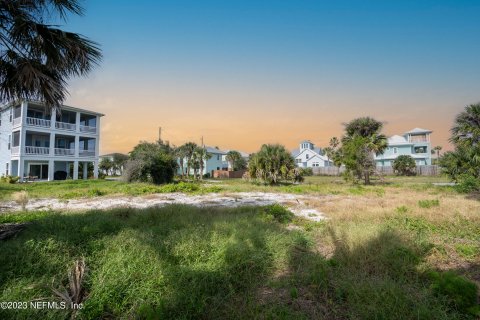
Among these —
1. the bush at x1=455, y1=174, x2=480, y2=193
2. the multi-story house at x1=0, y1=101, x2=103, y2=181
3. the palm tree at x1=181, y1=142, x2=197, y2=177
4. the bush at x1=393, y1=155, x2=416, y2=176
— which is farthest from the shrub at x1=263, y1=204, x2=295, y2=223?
the bush at x1=393, y1=155, x2=416, y2=176

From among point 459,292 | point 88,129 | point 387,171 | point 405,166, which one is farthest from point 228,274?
point 387,171

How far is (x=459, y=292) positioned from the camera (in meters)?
2.99

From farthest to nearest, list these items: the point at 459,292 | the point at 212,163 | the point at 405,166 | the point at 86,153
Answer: the point at 212,163 → the point at 405,166 → the point at 86,153 → the point at 459,292

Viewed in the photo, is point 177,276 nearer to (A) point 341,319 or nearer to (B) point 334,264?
(A) point 341,319

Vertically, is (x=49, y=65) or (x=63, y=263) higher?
(x=49, y=65)

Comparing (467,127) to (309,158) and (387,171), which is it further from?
(309,158)

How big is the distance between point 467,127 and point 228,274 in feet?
73.7

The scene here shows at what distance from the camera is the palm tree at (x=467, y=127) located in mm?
17266

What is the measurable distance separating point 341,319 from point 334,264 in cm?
117

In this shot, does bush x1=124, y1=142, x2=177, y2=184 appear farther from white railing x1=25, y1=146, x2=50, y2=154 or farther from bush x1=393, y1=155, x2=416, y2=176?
bush x1=393, y1=155, x2=416, y2=176

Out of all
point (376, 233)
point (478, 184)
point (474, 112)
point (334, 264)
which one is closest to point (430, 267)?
point (376, 233)

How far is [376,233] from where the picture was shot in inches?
195

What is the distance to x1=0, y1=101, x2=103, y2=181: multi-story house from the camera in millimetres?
23844

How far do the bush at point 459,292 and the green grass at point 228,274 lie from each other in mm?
22
